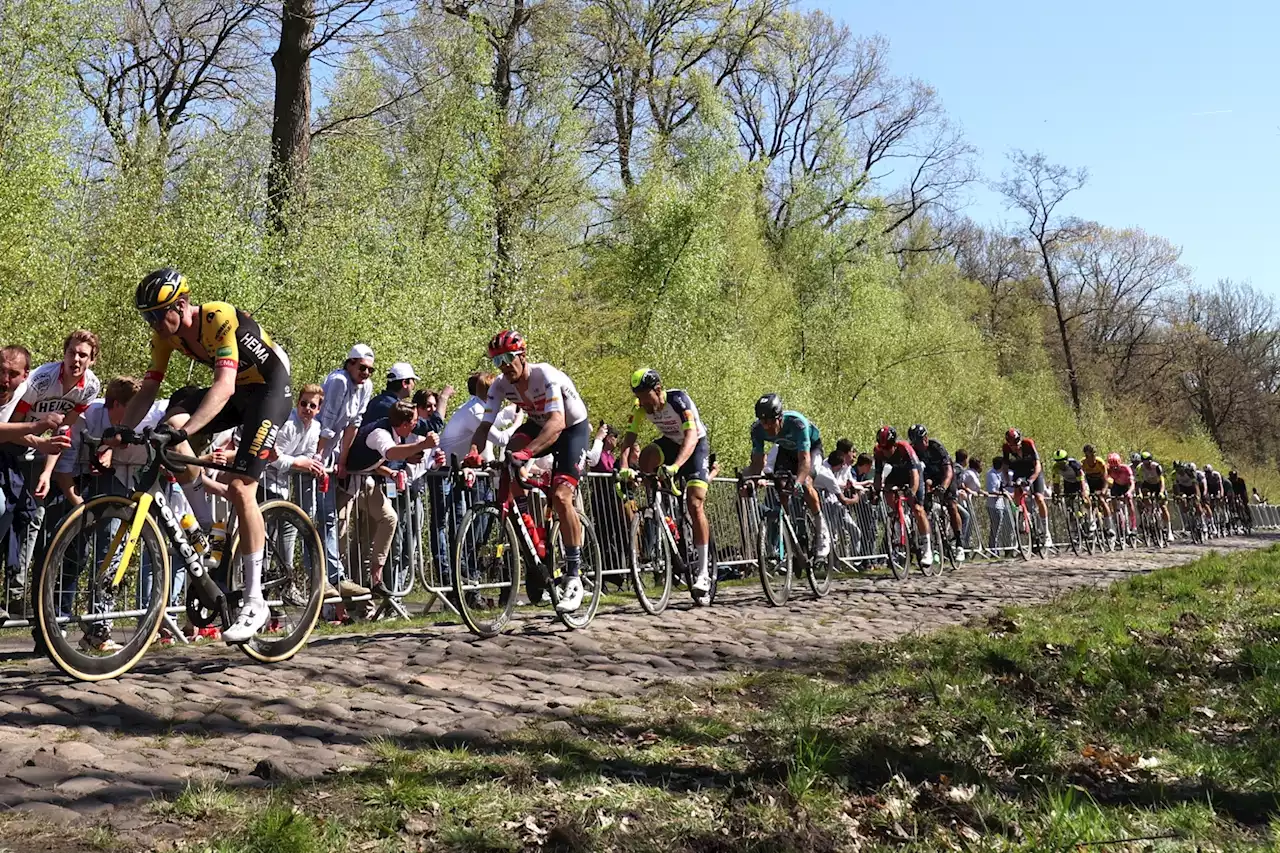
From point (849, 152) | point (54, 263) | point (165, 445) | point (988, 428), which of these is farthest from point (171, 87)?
point (988, 428)

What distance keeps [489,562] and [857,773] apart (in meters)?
4.82

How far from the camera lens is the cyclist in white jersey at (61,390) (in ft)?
27.3

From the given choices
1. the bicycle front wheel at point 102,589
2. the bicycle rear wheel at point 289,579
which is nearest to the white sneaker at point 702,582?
the bicycle rear wheel at point 289,579

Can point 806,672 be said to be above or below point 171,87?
below

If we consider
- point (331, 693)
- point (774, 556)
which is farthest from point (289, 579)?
point (774, 556)

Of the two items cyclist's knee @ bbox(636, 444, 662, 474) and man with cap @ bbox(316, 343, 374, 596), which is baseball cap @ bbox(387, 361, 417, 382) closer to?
man with cap @ bbox(316, 343, 374, 596)

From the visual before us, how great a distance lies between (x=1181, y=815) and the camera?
4152mm

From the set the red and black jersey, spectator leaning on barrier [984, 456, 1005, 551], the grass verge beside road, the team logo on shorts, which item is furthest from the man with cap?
the red and black jersey

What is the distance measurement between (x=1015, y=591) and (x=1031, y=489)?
35.2 ft

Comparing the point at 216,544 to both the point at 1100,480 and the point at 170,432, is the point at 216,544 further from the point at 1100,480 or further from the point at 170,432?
the point at 1100,480

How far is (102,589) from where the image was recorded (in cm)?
598

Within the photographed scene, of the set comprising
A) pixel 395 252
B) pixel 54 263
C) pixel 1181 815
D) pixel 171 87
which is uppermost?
pixel 171 87

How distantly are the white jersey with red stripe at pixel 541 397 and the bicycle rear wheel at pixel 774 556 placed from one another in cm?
341

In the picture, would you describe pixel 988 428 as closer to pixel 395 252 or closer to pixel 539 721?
pixel 395 252
